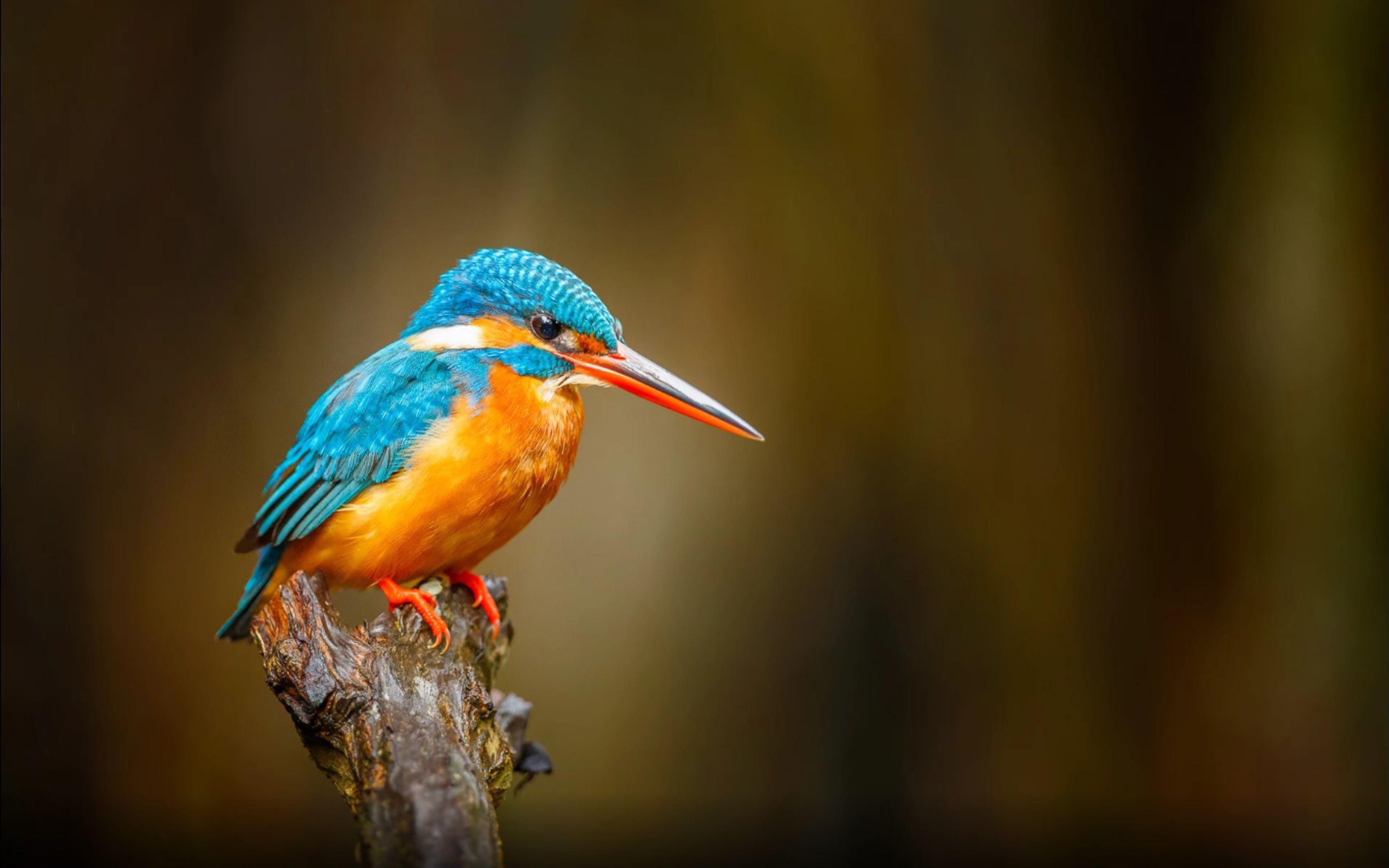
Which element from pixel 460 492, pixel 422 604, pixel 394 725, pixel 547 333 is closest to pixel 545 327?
pixel 547 333

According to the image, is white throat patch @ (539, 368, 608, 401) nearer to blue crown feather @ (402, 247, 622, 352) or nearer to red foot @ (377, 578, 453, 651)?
blue crown feather @ (402, 247, 622, 352)

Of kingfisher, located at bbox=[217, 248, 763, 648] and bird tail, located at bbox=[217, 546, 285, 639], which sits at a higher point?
kingfisher, located at bbox=[217, 248, 763, 648]

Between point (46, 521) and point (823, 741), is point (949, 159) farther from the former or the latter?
point (46, 521)

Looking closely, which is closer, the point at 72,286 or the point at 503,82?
the point at 72,286

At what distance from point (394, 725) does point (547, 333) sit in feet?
1.98

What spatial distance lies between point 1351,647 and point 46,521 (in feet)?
10.6

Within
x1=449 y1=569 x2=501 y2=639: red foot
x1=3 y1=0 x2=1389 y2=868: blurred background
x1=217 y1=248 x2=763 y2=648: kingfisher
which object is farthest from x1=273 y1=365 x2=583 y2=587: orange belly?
x1=3 y1=0 x2=1389 y2=868: blurred background

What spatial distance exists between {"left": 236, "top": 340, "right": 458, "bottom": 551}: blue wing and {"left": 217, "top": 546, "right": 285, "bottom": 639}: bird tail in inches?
2.6

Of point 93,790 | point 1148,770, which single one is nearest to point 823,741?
point 1148,770

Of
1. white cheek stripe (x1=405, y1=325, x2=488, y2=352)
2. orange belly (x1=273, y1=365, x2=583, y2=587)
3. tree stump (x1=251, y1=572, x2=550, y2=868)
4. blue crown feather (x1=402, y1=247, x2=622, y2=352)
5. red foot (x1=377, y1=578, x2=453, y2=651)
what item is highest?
blue crown feather (x1=402, y1=247, x2=622, y2=352)

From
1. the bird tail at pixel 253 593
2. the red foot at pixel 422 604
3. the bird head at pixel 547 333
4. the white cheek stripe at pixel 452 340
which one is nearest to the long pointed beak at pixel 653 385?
the bird head at pixel 547 333

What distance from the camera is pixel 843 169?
9.46 feet

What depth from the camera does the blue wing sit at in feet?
5.06

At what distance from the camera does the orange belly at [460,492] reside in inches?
59.9
